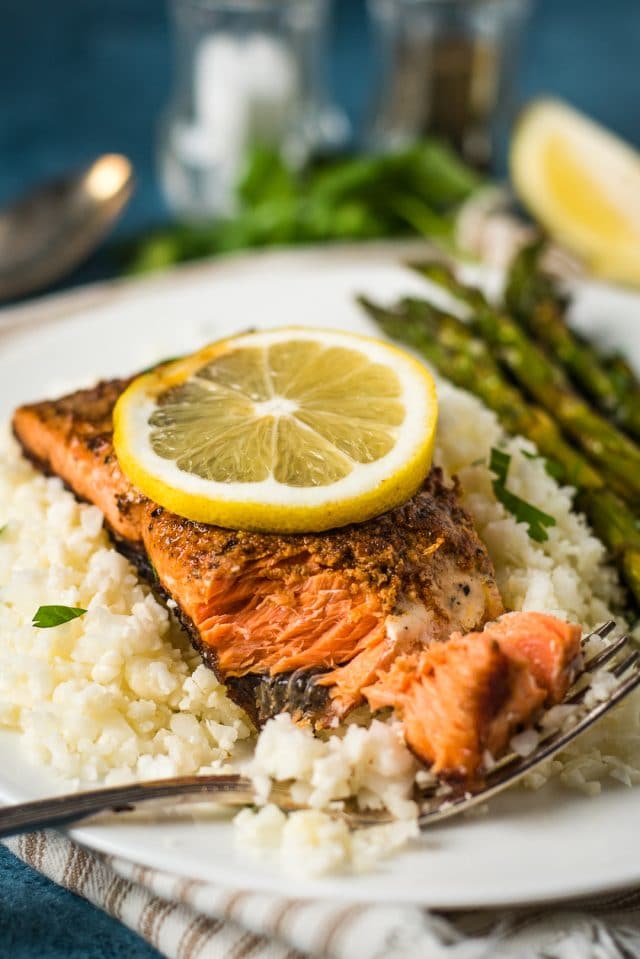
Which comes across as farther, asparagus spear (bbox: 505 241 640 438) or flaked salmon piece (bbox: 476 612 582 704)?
asparagus spear (bbox: 505 241 640 438)

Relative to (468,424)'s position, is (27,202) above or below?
below

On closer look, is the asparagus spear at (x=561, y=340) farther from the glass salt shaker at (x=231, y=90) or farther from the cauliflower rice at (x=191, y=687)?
the glass salt shaker at (x=231, y=90)

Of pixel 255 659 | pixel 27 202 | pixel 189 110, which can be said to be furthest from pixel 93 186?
pixel 255 659

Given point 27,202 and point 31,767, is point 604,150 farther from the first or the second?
point 31,767

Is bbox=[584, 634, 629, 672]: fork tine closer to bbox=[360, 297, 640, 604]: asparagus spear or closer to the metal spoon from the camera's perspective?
bbox=[360, 297, 640, 604]: asparagus spear

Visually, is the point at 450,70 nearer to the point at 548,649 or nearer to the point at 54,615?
the point at 54,615

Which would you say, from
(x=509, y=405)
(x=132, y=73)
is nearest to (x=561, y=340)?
(x=509, y=405)

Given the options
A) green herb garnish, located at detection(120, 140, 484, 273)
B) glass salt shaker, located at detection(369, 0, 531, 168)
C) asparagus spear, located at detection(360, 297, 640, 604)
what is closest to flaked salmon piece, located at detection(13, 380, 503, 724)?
asparagus spear, located at detection(360, 297, 640, 604)
